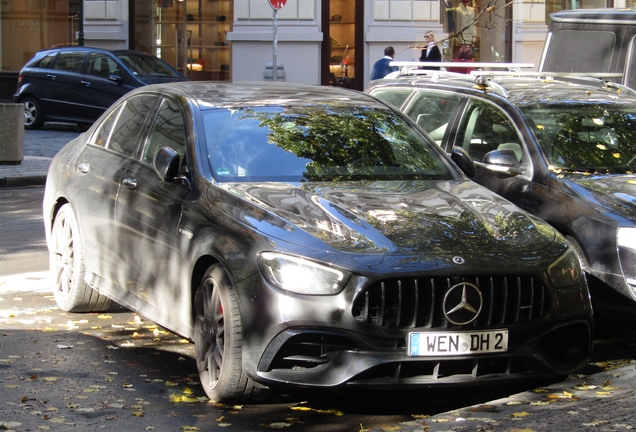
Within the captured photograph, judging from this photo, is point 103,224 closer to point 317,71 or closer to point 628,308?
point 628,308

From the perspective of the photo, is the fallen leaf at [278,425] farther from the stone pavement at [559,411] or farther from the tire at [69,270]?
the tire at [69,270]

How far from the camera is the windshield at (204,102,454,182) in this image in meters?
6.30

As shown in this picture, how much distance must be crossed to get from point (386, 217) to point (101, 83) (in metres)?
17.4

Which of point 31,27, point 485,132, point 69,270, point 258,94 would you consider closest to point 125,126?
point 258,94

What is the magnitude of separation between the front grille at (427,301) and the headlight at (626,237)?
5.26 ft

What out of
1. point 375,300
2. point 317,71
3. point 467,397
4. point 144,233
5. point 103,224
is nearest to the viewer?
point 375,300

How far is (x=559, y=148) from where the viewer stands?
793 centimetres

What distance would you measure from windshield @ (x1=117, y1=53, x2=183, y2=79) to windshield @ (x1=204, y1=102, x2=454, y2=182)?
16.0m

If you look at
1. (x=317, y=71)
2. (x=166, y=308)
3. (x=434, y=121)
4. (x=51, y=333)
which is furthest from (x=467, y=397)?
(x=317, y=71)

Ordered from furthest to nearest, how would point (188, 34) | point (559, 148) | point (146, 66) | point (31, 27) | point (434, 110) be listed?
1. point (31, 27)
2. point (188, 34)
3. point (146, 66)
4. point (434, 110)
5. point (559, 148)

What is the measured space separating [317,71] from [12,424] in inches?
859

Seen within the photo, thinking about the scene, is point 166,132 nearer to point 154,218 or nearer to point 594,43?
point 154,218

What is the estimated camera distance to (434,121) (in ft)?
30.1

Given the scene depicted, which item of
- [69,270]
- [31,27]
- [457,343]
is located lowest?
[69,270]
